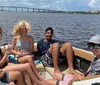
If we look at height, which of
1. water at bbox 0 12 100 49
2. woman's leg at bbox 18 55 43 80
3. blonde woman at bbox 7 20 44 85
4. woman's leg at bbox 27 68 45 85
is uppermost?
blonde woman at bbox 7 20 44 85

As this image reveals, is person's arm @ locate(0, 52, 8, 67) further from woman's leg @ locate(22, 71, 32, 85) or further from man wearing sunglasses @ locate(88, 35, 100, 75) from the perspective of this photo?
man wearing sunglasses @ locate(88, 35, 100, 75)

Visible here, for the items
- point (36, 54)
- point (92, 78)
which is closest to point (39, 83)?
point (92, 78)

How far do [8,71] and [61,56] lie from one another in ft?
4.31

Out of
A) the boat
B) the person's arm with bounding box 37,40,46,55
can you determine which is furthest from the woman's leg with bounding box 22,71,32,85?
the person's arm with bounding box 37,40,46,55

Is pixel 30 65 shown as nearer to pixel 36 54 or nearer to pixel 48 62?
pixel 48 62

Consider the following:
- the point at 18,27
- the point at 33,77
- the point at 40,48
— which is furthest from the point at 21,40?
the point at 33,77

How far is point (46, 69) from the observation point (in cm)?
452

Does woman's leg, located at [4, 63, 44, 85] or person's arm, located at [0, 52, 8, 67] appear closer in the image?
woman's leg, located at [4, 63, 44, 85]

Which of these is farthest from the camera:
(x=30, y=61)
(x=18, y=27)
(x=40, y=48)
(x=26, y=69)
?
(x=40, y=48)

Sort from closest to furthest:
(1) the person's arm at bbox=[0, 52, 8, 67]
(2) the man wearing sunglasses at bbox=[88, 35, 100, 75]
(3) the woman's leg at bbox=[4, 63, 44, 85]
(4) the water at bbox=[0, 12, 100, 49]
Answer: (2) the man wearing sunglasses at bbox=[88, 35, 100, 75], (3) the woman's leg at bbox=[4, 63, 44, 85], (1) the person's arm at bbox=[0, 52, 8, 67], (4) the water at bbox=[0, 12, 100, 49]

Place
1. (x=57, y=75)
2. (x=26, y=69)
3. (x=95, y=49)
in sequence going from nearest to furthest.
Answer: (x=95, y=49)
(x=26, y=69)
(x=57, y=75)

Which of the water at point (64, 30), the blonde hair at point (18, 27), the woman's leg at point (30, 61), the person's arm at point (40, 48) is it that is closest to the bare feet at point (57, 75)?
the woman's leg at point (30, 61)

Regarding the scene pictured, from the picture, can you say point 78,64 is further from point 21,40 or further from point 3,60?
point 3,60

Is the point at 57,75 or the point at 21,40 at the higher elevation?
the point at 21,40
